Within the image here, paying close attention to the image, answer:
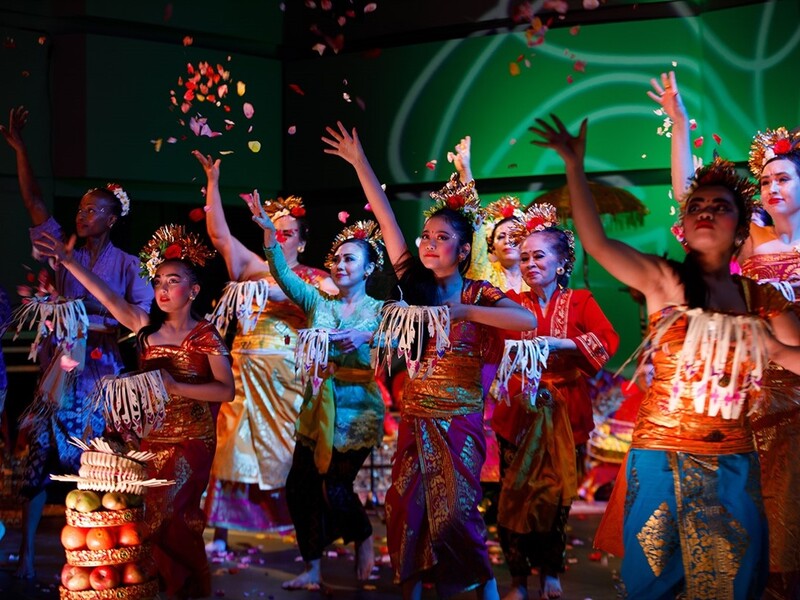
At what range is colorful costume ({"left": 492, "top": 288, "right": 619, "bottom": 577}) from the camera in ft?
15.8

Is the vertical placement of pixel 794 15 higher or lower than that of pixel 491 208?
higher

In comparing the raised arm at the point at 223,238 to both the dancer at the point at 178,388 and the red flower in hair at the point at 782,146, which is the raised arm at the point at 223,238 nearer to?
the dancer at the point at 178,388

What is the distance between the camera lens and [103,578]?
386 centimetres

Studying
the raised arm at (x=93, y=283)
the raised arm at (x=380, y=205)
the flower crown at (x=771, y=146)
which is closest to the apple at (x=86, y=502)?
the raised arm at (x=93, y=283)

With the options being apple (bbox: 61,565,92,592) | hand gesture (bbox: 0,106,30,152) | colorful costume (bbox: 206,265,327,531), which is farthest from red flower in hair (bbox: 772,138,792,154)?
hand gesture (bbox: 0,106,30,152)

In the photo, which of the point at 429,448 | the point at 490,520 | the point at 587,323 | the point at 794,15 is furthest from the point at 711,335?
the point at 794,15

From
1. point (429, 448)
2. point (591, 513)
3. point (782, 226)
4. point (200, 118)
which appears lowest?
point (591, 513)

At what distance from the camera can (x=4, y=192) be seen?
766 cm

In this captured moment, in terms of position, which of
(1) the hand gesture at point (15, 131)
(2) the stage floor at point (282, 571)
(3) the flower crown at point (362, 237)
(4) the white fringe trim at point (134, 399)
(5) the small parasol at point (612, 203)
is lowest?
(2) the stage floor at point (282, 571)

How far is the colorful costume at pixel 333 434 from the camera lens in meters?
5.14

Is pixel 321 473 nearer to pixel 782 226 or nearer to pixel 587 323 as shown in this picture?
pixel 587 323

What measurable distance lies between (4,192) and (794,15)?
206 inches

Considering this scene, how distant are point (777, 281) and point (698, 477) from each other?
134cm

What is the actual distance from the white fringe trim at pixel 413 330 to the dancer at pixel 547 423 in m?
0.64
